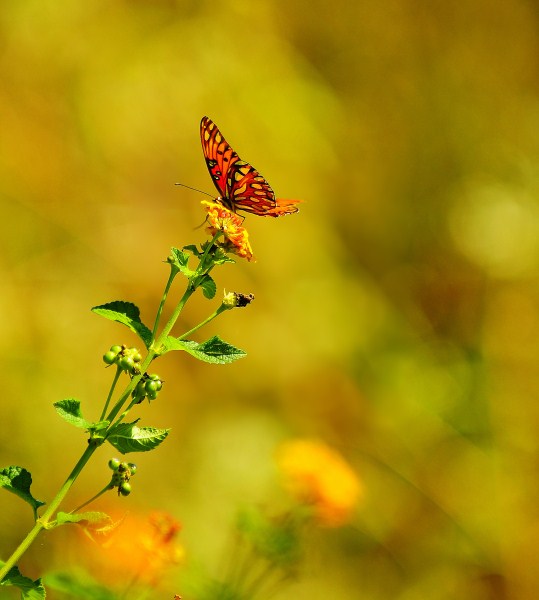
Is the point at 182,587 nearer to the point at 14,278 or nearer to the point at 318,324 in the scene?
the point at 14,278

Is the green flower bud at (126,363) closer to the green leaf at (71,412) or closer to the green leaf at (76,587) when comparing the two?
the green leaf at (71,412)

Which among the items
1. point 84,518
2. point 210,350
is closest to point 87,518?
point 84,518

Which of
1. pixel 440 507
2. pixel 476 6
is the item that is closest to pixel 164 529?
pixel 440 507

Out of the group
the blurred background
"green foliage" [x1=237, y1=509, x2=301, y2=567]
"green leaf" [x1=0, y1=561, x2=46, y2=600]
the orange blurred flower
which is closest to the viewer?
"green leaf" [x1=0, y1=561, x2=46, y2=600]

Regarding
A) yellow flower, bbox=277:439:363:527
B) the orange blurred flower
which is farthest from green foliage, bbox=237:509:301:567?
the orange blurred flower

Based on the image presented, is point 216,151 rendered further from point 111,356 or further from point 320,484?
point 320,484

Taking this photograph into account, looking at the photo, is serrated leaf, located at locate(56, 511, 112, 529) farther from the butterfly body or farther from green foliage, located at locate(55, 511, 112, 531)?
the butterfly body
